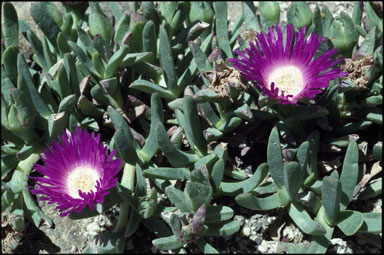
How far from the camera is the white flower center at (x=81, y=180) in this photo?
1474 millimetres

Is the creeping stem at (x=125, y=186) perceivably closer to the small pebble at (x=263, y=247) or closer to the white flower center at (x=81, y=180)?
the white flower center at (x=81, y=180)

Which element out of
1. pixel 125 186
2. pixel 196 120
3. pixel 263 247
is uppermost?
pixel 196 120

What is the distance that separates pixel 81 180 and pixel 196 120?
0.37 metres

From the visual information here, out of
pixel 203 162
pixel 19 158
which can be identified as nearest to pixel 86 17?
pixel 19 158

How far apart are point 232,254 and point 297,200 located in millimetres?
269

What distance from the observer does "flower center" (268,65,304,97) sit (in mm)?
1537

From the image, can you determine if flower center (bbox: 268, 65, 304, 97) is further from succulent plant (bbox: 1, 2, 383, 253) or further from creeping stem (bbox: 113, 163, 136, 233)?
creeping stem (bbox: 113, 163, 136, 233)

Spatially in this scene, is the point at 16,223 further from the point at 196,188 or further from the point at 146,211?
the point at 196,188

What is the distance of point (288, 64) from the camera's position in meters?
1.54

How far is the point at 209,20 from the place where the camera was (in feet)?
6.33

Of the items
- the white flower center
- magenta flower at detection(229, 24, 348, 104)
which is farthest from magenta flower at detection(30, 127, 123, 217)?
magenta flower at detection(229, 24, 348, 104)

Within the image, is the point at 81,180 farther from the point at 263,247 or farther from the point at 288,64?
the point at 288,64

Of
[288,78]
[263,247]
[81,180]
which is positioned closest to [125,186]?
[81,180]

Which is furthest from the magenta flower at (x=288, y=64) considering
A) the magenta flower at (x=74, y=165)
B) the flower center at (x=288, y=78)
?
the magenta flower at (x=74, y=165)
